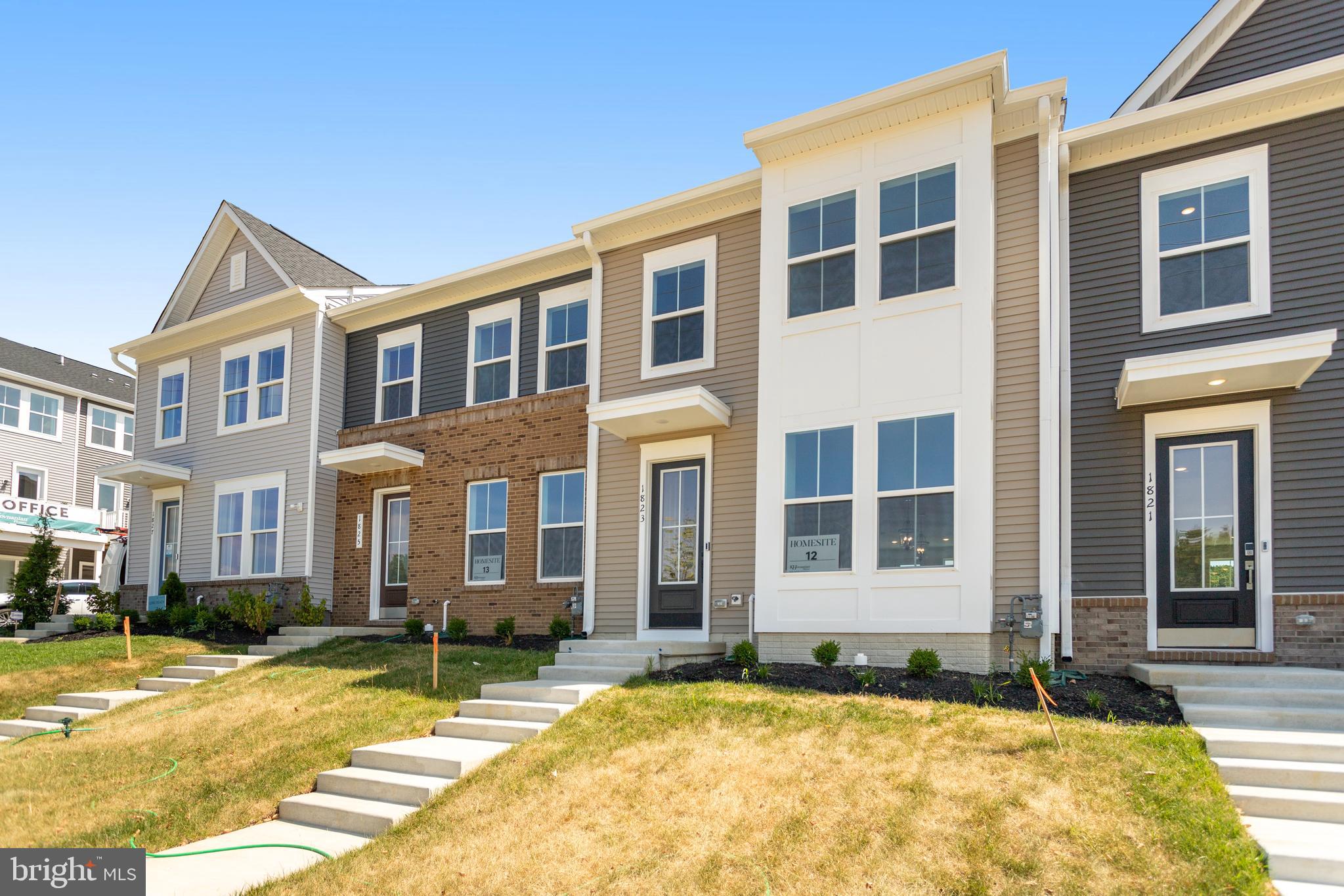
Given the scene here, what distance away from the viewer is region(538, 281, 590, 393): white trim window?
14.1m

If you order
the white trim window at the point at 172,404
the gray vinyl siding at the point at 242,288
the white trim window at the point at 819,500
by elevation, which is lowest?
the white trim window at the point at 819,500

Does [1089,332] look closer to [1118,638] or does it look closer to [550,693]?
[1118,638]

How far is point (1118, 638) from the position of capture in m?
9.84

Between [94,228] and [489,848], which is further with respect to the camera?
[94,228]

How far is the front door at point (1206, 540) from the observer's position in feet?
31.3

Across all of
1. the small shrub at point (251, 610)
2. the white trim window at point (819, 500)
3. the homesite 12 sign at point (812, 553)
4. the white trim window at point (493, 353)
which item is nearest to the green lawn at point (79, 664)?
the small shrub at point (251, 610)

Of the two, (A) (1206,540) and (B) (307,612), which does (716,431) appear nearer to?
(A) (1206,540)

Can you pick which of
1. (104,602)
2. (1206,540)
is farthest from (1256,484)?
(104,602)

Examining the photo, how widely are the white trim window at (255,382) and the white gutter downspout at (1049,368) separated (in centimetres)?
1234

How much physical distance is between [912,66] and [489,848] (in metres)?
8.65

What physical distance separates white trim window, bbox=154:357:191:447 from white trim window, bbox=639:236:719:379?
10.4 metres

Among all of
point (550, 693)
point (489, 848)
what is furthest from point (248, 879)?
point (550, 693)

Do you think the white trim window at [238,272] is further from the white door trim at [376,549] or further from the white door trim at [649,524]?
the white door trim at [649,524]

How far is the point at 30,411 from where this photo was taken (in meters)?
28.8
